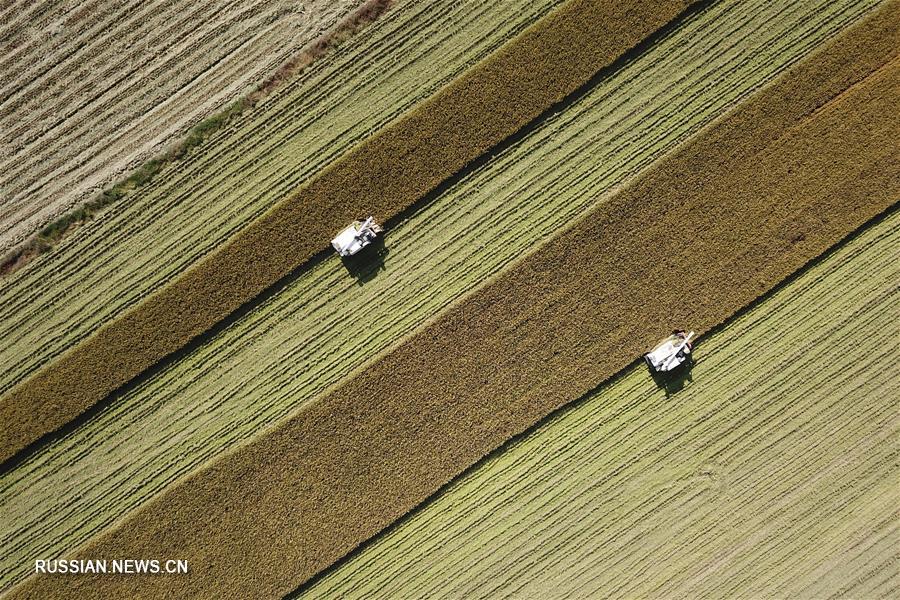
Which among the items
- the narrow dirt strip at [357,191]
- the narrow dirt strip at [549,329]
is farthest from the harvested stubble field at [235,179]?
the narrow dirt strip at [549,329]

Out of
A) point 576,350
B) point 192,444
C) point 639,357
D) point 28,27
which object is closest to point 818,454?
point 639,357

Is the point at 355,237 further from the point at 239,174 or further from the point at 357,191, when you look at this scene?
the point at 239,174

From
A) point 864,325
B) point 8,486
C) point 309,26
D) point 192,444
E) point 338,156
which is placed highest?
point 309,26

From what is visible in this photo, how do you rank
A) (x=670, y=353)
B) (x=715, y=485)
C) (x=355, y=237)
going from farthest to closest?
(x=715, y=485), (x=670, y=353), (x=355, y=237)

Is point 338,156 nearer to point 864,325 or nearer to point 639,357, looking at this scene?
point 639,357

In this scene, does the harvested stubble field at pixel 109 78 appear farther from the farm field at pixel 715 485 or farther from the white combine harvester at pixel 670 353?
the farm field at pixel 715 485

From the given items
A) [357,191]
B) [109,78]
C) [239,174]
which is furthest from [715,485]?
[109,78]
